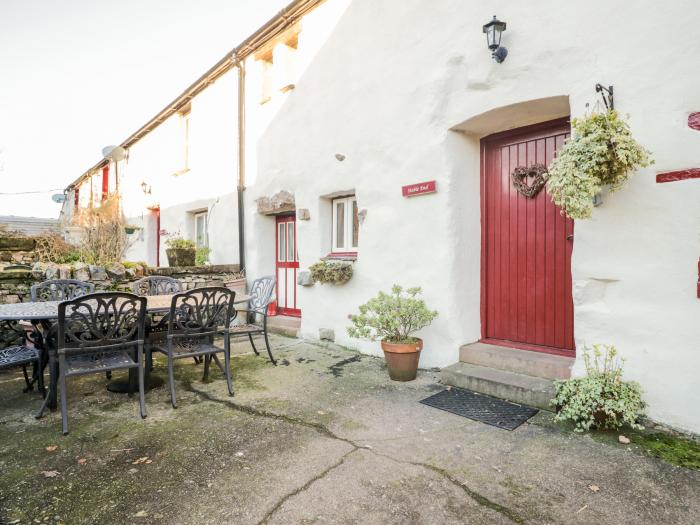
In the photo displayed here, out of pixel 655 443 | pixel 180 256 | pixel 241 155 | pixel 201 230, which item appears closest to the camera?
pixel 655 443

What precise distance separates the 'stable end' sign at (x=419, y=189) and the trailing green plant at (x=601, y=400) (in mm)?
2107

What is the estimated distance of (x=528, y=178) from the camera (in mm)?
3820

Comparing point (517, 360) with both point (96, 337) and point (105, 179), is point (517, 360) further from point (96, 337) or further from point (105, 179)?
point (105, 179)

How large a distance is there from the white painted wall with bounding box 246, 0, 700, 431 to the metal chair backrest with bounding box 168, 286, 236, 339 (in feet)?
6.38

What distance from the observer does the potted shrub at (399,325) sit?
385 cm

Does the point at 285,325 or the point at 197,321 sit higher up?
the point at 197,321

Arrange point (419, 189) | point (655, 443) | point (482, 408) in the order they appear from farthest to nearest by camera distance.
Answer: point (419, 189) → point (482, 408) → point (655, 443)

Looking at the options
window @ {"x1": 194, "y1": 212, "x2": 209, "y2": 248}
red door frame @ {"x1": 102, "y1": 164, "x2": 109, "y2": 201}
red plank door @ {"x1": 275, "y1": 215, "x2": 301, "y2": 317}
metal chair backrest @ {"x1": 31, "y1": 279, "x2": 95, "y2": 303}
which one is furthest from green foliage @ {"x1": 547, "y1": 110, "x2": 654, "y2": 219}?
red door frame @ {"x1": 102, "y1": 164, "x2": 109, "y2": 201}

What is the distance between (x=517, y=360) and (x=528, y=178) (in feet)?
5.75

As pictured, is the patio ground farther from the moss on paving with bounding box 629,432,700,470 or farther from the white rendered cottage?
the white rendered cottage

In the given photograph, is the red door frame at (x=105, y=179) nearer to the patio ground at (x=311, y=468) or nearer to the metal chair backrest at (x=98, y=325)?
the patio ground at (x=311, y=468)

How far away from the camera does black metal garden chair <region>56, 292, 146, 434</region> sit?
275 cm

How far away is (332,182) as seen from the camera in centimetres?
533

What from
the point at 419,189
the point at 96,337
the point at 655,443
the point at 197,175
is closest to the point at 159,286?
the point at 96,337
